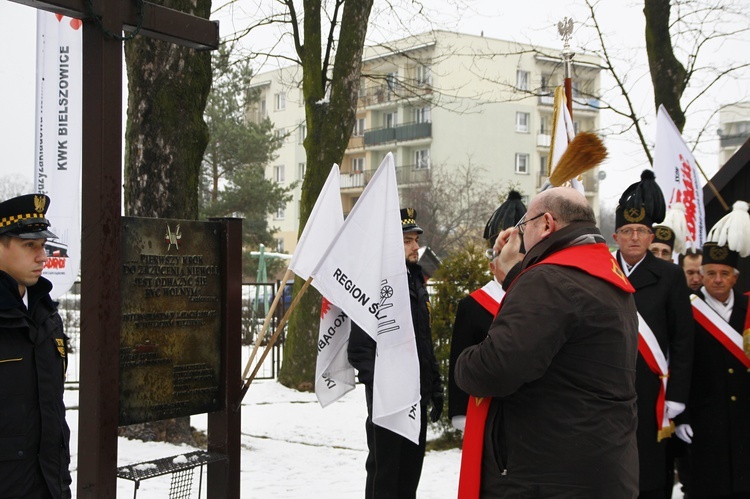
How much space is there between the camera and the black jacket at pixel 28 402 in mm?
3303

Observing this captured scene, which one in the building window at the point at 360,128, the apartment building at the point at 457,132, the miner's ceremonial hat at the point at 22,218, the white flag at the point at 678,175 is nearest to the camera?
the miner's ceremonial hat at the point at 22,218

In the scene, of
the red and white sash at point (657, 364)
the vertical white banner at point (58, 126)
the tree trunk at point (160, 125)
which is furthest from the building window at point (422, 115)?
the red and white sash at point (657, 364)

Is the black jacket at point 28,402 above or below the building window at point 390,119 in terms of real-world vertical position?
below

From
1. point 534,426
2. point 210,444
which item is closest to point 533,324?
point 534,426

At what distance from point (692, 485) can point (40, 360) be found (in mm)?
4539

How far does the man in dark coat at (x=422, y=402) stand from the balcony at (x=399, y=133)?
44222 millimetres

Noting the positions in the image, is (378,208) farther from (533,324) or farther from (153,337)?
(533,324)

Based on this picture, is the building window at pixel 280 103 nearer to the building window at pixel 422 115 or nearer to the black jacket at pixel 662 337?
the building window at pixel 422 115

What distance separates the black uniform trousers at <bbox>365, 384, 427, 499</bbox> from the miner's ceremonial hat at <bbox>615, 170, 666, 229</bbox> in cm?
192

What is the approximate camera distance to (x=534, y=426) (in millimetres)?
3127

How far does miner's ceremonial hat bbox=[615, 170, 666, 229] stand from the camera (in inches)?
211

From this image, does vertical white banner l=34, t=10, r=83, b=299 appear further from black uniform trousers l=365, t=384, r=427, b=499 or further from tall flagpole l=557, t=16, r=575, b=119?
tall flagpole l=557, t=16, r=575, b=119

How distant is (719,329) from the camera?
222 inches

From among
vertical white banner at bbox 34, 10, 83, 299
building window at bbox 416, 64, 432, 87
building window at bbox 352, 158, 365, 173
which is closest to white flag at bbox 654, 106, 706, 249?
vertical white banner at bbox 34, 10, 83, 299
